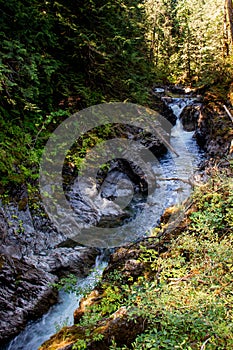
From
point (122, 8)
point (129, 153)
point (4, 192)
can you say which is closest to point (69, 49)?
point (122, 8)

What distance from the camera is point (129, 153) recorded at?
11.3 meters

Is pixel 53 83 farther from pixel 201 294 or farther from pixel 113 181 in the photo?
pixel 201 294

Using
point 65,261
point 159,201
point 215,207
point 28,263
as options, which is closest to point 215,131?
point 159,201

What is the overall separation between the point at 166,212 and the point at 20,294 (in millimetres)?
3580

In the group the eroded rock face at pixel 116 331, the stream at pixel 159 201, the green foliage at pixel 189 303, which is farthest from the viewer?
the stream at pixel 159 201

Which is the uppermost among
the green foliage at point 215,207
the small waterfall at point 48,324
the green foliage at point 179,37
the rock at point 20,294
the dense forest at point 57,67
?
the green foliage at point 179,37

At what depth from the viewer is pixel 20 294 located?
551cm

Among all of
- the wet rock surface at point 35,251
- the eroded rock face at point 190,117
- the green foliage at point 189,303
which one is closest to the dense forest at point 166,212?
the green foliage at point 189,303

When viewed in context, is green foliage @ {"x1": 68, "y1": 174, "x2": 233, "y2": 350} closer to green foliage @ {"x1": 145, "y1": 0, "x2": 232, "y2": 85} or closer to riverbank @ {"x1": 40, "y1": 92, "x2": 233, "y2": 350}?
riverbank @ {"x1": 40, "y1": 92, "x2": 233, "y2": 350}

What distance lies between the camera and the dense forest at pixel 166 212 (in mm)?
2688

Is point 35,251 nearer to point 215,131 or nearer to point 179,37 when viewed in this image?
point 215,131

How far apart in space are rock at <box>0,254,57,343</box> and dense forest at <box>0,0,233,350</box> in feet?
1.23

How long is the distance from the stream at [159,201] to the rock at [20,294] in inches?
6.6

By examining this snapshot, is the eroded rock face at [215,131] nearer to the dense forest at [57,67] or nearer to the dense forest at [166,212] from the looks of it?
the dense forest at [166,212]
